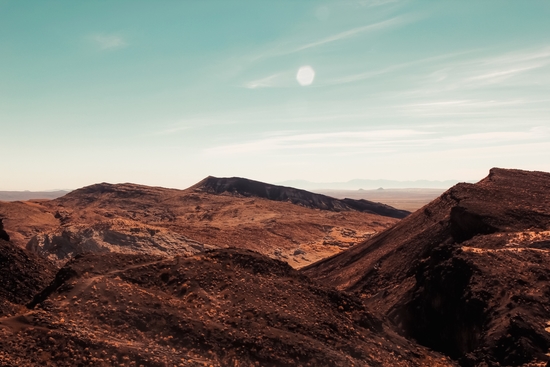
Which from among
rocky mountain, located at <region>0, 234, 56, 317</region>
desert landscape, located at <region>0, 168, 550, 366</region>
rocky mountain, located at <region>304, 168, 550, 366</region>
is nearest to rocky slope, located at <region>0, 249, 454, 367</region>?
desert landscape, located at <region>0, 168, 550, 366</region>

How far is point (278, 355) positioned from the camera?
12.3 meters

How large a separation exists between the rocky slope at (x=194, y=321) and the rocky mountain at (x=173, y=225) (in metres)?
21.4

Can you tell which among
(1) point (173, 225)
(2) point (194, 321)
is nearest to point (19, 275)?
(2) point (194, 321)

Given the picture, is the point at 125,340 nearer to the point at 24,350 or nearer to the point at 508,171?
the point at 24,350

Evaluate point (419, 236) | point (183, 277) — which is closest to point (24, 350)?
point (183, 277)

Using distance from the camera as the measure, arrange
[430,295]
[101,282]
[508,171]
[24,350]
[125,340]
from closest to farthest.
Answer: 1. [24,350]
2. [125,340]
3. [101,282]
4. [430,295]
5. [508,171]

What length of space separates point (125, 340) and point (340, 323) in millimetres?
6847

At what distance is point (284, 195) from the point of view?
103 m

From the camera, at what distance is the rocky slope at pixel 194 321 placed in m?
10.8

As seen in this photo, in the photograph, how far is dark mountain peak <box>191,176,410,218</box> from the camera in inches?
3930

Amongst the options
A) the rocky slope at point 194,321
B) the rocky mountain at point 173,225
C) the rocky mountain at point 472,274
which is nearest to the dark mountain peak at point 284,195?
the rocky mountain at point 173,225

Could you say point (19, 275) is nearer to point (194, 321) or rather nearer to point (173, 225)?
point (194, 321)

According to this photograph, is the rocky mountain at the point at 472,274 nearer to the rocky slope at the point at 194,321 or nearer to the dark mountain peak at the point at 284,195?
the rocky slope at the point at 194,321

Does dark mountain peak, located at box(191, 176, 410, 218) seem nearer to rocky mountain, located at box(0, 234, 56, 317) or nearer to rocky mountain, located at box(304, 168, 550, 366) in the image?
rocky mountain, located at box(304, 168, 550, 366)
